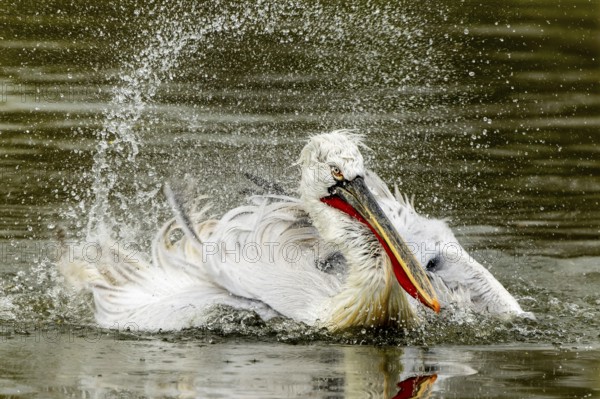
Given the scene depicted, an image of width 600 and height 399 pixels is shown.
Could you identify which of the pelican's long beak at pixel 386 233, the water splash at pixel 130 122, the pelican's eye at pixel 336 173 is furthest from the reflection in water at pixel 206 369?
the water splash at pixel 130 122

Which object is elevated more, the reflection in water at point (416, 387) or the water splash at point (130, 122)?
the water splash at point (130, 122)

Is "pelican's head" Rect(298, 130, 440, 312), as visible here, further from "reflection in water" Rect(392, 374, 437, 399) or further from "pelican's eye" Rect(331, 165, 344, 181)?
"reflection in water" Rect(392, 374, 437, 399)

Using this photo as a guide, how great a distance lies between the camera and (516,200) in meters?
7.95

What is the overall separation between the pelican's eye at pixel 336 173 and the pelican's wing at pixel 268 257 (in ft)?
1.61

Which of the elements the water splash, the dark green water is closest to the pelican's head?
the dark green water

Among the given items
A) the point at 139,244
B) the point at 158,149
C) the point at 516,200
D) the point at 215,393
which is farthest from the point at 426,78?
the point at 215,393

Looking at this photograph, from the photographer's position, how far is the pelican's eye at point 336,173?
557 centimetres

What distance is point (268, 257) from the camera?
580 centimetres

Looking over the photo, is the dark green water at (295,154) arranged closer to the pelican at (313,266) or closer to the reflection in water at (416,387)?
the reflection in water at (416,387)

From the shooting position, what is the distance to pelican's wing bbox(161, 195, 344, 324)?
18.3 ft

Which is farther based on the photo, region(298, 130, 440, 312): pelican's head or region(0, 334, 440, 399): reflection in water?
region(298, 130, 440, 312): pelican's head

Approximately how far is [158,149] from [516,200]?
9.20 feet

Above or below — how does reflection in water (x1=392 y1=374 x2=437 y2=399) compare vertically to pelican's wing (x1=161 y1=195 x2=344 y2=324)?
below

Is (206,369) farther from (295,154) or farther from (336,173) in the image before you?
(295,154)
